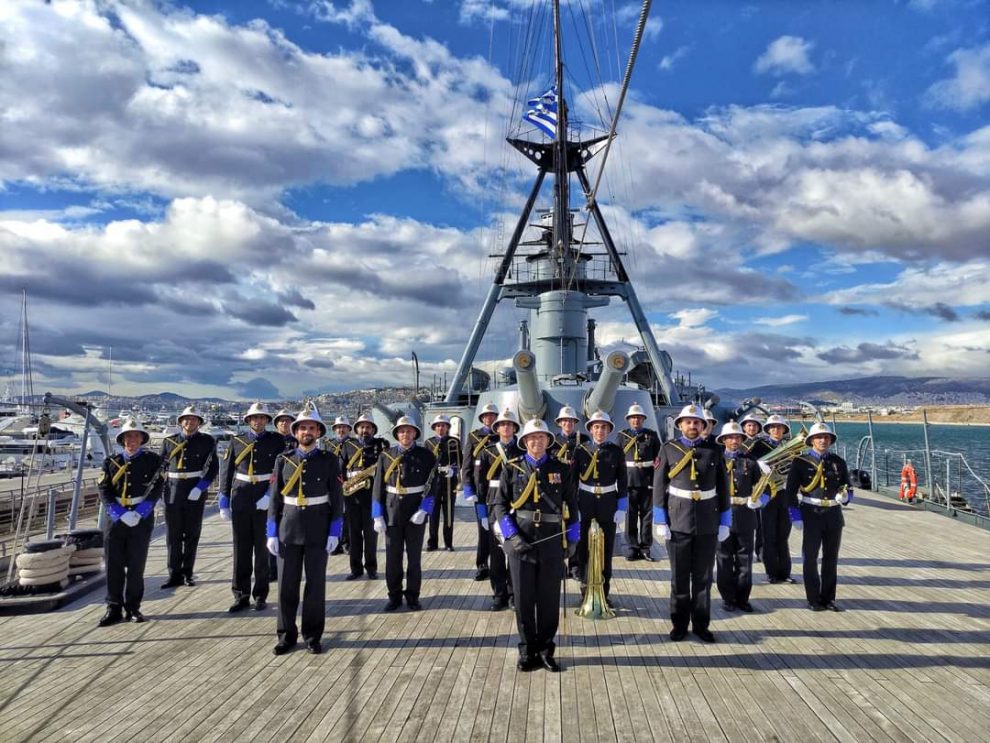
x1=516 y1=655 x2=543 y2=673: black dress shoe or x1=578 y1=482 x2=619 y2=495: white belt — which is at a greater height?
x1=578 y1=482 x2=619 y2=495: white belt

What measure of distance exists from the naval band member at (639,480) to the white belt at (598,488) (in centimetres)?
137

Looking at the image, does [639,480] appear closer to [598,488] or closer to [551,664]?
[598,488]

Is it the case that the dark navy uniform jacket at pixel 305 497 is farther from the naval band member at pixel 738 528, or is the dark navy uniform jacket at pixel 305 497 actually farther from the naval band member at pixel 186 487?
the naval band member at pixel 738 528

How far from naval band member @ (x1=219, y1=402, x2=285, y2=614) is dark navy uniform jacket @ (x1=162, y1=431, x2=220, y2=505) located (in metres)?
0.53

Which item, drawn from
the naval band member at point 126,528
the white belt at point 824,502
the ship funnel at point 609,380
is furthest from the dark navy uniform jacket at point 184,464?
the white belt at point 824,502

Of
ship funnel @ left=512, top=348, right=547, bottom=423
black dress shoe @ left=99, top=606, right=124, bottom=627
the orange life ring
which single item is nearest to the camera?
black dress shoe @ left=99, top=606, right=124, bottom=627

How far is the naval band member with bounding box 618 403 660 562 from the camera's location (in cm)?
734

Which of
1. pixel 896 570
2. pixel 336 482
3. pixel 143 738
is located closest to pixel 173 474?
pixel 336 482

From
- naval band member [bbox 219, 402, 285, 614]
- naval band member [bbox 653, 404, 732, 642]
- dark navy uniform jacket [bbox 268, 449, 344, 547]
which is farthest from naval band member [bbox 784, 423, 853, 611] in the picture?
naval band member [bbox 219, 402, 285, 614]

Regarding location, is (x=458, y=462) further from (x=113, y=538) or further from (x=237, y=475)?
(x=113, y=538)

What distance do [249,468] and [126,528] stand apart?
1110 mm

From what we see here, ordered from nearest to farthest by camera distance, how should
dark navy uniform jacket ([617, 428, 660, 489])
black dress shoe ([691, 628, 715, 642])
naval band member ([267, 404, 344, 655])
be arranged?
naval band member ([267, 404, 344, 655]) < black dress shoe ([691, 628, 715, 642]) < dark navy uniform jacket ([617, 428, 660, 489])

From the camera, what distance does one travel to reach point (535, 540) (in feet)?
13.8

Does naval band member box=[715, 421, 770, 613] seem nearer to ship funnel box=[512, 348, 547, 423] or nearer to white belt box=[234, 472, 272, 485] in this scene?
ship funnel box=[512, 348, 547, 423]
